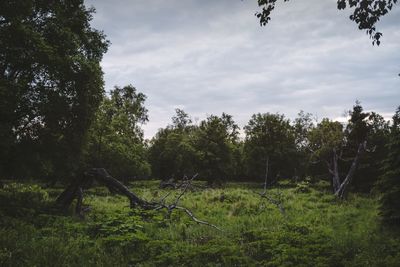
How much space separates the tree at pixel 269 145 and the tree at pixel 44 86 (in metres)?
36.1

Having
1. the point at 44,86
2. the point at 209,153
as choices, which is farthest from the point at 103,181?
the point at 209,153

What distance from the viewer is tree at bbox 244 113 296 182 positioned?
51188 millimetres

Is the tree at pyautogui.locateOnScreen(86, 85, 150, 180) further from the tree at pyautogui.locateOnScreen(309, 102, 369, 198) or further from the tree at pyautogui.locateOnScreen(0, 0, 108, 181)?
the tree at pyautogui.locateOnScreen(309, 102, 369, 198)

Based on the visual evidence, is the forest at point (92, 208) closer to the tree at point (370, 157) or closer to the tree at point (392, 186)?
the tree at point (392, 186)

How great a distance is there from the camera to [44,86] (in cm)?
1672

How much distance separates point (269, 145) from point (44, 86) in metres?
40.3

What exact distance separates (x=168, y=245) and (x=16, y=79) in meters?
11.6

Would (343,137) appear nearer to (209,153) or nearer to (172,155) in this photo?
(209,153)

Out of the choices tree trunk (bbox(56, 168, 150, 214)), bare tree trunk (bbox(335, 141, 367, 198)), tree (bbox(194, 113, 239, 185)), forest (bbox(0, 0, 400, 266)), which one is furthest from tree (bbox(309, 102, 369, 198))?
tree trunk (bbox(56, 168, 150, 214))

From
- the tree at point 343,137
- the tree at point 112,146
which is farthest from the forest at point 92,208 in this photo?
the tree at point 112,146

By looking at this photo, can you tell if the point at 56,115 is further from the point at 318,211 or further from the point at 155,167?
the point at 155,167

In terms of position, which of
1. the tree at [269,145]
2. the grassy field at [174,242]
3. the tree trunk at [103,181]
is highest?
the tree at [269,145]

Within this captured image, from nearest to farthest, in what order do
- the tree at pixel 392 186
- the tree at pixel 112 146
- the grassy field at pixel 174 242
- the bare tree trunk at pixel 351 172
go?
the grassy field at pixel 174 242 → the tree at pixel 392 186 → the bare tree trunk at pixel 351 172 → the tree at pixel 112 146

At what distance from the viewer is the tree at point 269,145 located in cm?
5119
